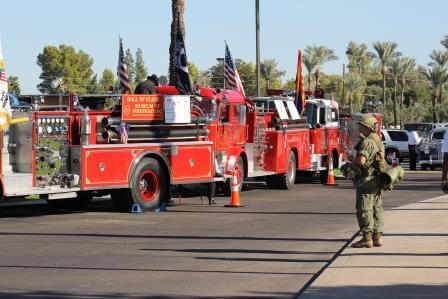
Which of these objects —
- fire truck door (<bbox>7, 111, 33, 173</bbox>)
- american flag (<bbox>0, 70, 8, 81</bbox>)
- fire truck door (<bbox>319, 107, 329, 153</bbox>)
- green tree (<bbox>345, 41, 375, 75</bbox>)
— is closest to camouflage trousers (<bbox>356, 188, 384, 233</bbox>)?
fire truck door (<bbox>7, 111, 33, 173</bbox>)

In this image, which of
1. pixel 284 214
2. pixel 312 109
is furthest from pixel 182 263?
pixel 312 109

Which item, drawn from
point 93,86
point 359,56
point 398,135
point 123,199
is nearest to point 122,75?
point 123,199

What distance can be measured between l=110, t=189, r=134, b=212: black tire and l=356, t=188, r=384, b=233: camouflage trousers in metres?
6.99

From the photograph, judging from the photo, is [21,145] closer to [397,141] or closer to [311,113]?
[311,113]

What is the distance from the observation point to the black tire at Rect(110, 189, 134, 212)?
1780 centimetres

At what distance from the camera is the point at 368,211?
38.3ft

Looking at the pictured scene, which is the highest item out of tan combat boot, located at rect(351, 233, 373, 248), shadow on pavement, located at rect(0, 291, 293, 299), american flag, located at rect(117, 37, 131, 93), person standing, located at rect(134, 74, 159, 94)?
american flag, located at rect(117, 37, 131, 93)

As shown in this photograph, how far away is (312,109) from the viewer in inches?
1104

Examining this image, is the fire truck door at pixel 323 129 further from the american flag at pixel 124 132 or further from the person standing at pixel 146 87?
the american flag at pixel 124 132

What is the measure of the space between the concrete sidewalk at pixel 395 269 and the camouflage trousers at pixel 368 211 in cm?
32

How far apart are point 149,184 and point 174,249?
19.7ft

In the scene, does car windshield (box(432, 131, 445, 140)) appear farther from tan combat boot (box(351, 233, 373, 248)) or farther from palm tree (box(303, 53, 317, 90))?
palm tree (box(303, 53, 317, 90))

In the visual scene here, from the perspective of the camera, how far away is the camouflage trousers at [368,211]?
460 inches

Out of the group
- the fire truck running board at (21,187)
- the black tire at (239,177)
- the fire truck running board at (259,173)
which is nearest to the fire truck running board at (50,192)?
the fire truck running board at (21,187)
